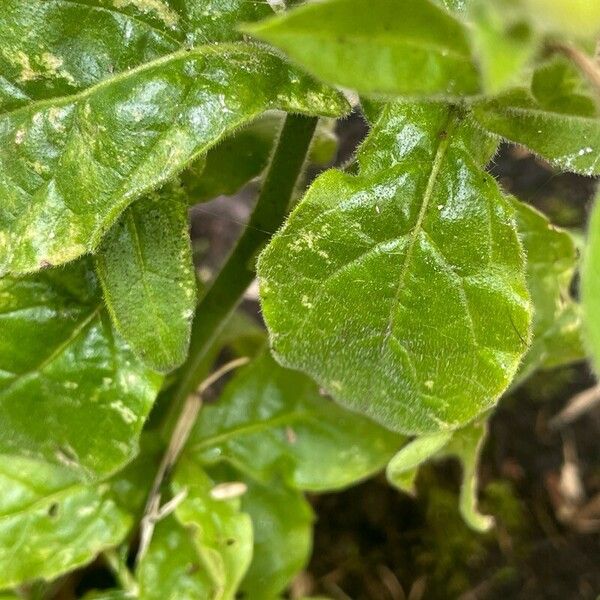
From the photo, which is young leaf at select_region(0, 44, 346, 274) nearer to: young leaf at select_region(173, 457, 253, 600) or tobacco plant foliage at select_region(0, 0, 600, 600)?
tobacco plant foliage at select_region(0, 0, 600, 600)

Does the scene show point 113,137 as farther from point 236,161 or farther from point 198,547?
point 198,547

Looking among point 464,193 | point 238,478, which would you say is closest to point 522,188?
point 238,478

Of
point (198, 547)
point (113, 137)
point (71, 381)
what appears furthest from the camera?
point (198, 547)

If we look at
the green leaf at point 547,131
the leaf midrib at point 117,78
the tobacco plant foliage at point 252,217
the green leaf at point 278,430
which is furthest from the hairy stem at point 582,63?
the green leaf at point 278,430

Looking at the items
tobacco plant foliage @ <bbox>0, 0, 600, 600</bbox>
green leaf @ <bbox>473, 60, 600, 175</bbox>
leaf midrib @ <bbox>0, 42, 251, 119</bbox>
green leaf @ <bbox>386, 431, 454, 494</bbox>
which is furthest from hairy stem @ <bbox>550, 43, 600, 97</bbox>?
green leaf @ <bbox>386, 431, 454, 494</bbox>

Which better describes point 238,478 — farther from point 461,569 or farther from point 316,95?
point 316,95

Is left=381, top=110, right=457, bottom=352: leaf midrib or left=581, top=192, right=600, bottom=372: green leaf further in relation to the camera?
left=381, top=110, right=457, bottom=352: leaf midrib

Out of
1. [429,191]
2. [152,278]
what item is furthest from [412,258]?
[152,278]
